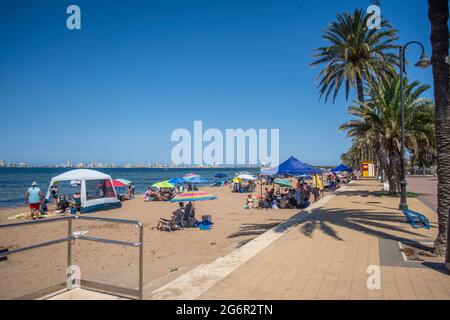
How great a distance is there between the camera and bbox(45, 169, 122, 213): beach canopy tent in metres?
17.0

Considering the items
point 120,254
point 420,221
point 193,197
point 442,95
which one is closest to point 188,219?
point 193,197

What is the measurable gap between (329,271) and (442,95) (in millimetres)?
4345

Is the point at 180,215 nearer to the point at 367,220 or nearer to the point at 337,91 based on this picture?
the point at 367,220

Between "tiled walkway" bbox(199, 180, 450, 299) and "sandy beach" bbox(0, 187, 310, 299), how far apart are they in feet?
5.68

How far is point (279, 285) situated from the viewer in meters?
4.62

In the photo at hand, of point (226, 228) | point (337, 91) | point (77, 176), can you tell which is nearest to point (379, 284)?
point (226, 228)

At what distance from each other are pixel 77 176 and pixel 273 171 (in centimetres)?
1081

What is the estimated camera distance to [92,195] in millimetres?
18781

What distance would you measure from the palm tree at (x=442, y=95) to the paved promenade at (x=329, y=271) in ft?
4.32

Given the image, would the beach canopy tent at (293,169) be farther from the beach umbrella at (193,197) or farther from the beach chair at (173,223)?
the beach chair at (173,223)

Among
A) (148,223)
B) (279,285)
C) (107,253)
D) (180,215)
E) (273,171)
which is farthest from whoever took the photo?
(273,171)

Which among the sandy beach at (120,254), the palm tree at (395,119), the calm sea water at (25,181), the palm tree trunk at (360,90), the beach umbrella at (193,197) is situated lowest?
the calm sea water at (25,181)

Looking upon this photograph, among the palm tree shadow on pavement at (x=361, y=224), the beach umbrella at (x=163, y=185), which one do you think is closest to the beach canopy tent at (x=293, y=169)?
the palm tree shadow on pavement at (x=361, y=224)

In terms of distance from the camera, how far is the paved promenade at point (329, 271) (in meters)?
4.30
